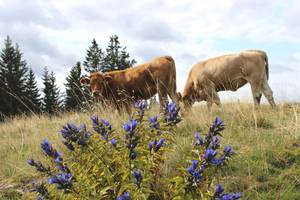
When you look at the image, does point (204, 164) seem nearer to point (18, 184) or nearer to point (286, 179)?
point (286, 179)

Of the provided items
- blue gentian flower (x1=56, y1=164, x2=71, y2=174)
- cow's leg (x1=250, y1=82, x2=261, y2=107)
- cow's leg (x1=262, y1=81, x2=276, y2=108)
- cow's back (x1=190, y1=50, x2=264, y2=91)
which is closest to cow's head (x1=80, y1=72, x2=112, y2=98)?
cow's back (x1=190, y1=50, x2=264, y2=91)

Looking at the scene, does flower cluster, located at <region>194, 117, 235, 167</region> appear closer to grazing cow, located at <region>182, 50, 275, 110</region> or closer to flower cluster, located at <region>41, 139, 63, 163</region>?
flower cluster, located at <region>41, 139, 63, 163</region>

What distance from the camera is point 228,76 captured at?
12.6 meters

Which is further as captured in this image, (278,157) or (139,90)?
(139,90)

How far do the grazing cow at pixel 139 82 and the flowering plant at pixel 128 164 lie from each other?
7200 millimetres

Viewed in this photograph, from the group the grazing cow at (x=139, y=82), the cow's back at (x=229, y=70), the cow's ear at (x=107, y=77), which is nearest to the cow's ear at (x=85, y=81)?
the grazing cow at (x=139, y=82)

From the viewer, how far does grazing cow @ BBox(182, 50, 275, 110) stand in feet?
39.6

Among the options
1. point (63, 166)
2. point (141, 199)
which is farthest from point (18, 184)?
point (141, 199)

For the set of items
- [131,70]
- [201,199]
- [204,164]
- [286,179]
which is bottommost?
[286,179]

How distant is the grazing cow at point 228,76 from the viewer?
12062 mm

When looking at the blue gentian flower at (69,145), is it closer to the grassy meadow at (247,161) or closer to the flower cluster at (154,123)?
the flower cluster at (154,123)

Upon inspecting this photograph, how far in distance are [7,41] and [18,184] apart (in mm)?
42676

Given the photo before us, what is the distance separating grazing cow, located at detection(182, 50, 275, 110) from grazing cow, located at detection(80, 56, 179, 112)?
1.58 meters

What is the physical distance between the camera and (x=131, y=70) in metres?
11.5
